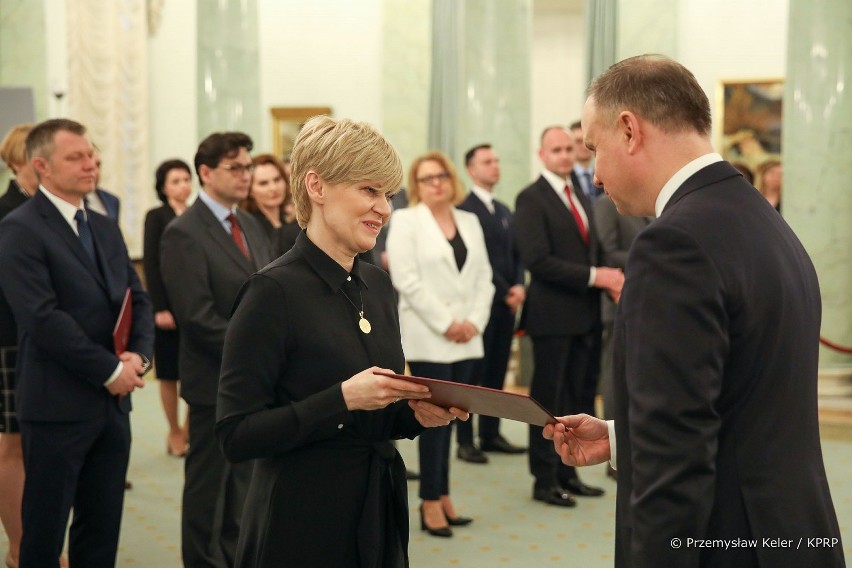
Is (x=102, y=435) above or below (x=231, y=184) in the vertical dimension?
below

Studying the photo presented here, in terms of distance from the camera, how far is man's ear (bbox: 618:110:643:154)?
2106 mm

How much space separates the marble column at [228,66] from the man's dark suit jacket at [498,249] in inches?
123

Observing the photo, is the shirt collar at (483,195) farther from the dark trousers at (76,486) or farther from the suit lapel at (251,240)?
the dark trousers at (76,486)

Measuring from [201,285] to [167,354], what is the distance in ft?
9.66

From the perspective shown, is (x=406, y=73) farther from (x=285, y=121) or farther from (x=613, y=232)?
(x=613, y=232)

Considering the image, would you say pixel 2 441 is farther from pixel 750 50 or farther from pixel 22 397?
pixel 750 50

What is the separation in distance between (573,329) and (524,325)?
0.32 m

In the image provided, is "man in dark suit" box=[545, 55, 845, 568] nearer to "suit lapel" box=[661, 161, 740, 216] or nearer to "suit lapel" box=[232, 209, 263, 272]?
"suit lapel" box=[661, 161, 740, 216]

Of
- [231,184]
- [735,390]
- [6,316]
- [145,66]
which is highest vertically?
[145,66]

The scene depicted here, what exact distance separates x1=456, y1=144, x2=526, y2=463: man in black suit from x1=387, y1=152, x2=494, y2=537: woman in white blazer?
39.7 inches

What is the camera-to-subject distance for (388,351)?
9.15 feet

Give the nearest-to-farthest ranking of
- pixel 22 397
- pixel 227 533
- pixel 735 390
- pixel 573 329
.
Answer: pixel 735 390, pixel 22 397, pixel 227 533, pixel 573 329

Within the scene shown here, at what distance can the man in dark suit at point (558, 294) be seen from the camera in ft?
21.1

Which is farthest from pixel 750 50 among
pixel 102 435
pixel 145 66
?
pixel 102 435
